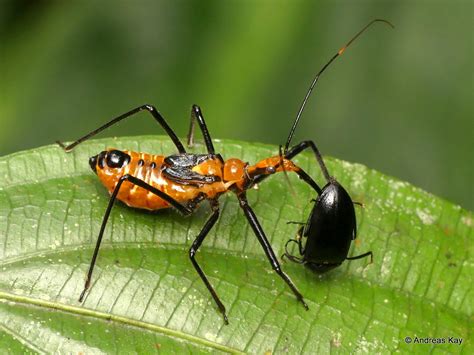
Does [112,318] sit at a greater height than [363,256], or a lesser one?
lesser

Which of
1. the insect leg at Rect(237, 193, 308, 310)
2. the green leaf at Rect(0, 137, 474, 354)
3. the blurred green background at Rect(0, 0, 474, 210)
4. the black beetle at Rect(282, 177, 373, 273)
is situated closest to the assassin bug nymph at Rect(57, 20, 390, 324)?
the insect leg at Rect(237, 193, 308, 310)

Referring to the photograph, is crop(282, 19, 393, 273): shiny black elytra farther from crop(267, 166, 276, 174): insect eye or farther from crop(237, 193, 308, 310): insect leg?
crop(267, 166, 276, 174): insect eye

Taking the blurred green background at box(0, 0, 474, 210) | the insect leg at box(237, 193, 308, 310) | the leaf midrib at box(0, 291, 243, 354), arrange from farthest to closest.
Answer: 1. the blurred green background at box(0, 0, 474, 210)
2. the insect leg at box(237, 193, 308, 310)
3. the leaf midrib at box(0, 291, 243, 354)

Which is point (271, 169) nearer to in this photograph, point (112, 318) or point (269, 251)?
point (269, 251)

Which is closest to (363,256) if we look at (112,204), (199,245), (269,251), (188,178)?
(269,251)

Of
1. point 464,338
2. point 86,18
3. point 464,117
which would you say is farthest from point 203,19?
point 464,338

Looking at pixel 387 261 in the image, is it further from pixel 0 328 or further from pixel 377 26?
pixel 377 26
